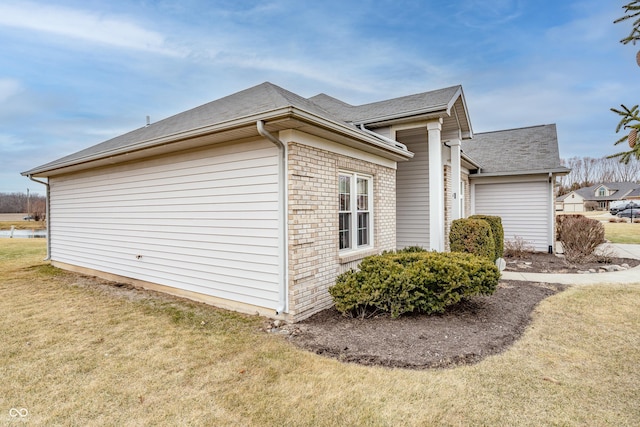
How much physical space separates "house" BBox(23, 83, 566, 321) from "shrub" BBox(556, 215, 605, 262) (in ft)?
13.4

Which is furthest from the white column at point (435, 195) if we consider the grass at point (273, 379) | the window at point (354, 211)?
the grass at point (273, 379)

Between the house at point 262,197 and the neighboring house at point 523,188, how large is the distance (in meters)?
4.33

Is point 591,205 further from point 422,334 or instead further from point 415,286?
point 422,334

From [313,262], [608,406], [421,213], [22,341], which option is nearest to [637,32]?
[608,406]

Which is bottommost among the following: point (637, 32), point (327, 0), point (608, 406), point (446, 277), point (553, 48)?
point (608, 406)

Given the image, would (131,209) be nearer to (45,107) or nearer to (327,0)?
(327,0)

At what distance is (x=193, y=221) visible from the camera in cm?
643

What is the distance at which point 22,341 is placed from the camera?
452 centimetres

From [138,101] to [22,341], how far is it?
1618 cm

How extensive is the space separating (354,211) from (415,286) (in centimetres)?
206

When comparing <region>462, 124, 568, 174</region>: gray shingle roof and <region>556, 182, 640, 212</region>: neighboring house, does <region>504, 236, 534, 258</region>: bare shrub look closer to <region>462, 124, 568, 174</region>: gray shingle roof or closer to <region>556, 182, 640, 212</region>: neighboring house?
<region>462, 124, 568, 174</region>: gray shingle roof

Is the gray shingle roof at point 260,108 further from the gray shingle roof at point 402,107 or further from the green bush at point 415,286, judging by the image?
the green bush at point 415,286

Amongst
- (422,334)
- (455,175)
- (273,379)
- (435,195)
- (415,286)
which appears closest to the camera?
(273,379)

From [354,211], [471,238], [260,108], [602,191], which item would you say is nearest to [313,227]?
[354,211]
